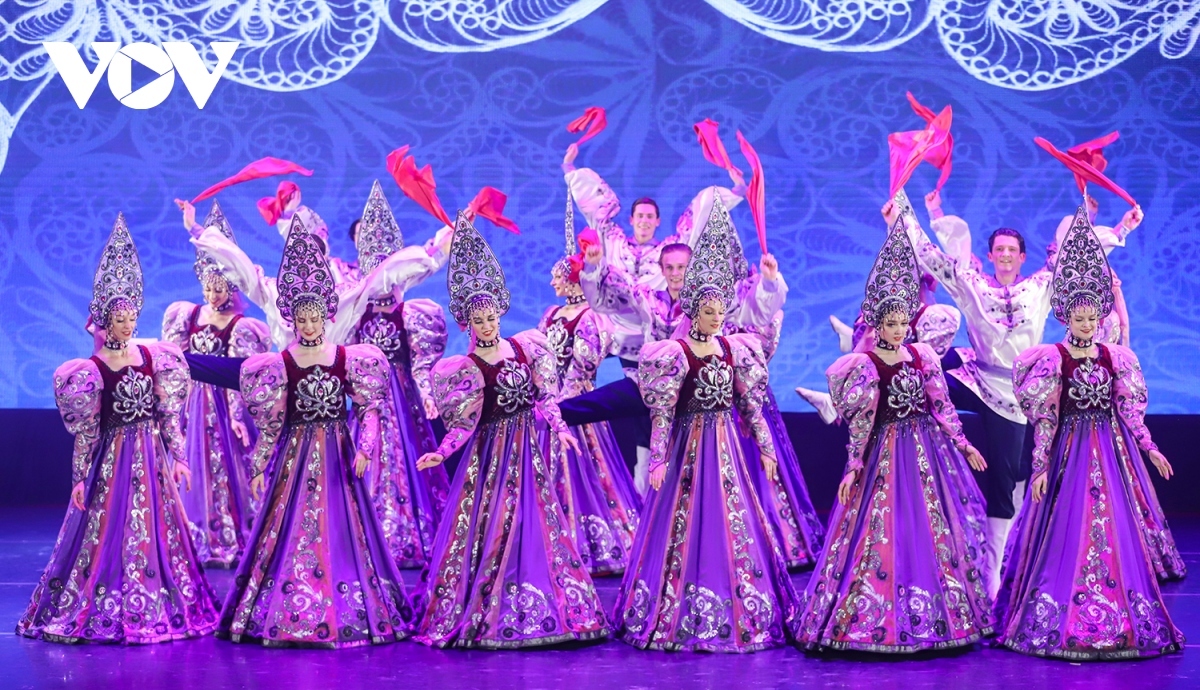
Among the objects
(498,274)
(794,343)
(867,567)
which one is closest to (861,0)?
(794,343)

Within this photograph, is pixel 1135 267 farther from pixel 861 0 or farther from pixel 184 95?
pixel 184 95

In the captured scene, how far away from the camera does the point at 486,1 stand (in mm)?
7594

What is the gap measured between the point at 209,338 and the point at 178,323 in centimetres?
17

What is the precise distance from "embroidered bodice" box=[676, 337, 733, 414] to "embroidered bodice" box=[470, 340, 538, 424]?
0.48 m

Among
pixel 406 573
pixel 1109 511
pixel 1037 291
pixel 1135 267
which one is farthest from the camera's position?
pixel 1135 267

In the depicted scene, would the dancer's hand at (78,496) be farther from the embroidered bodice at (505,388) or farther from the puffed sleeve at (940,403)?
the puffed sleeve at (940,403)

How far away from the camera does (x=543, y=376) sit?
4762mm

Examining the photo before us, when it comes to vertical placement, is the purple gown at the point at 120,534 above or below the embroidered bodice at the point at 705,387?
below

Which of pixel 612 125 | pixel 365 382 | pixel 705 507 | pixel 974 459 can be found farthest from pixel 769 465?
pixel 612 125

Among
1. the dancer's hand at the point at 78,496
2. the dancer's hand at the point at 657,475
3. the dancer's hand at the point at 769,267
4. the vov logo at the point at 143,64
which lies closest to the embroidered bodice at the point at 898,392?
the dancer's hand at the point at 657,475

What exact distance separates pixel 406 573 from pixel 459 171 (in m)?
2.41

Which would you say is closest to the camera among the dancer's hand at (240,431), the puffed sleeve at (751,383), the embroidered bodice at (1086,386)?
the embroidered bodice at (1086,386)

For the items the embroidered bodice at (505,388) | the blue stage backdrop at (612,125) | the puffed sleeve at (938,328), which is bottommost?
the embroidered bodice at (505,388)

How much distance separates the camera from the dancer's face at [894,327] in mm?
4555
